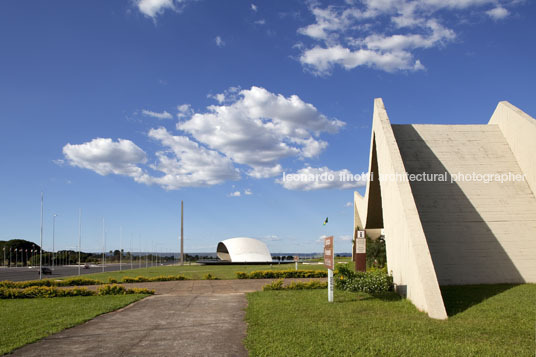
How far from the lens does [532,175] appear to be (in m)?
15.5

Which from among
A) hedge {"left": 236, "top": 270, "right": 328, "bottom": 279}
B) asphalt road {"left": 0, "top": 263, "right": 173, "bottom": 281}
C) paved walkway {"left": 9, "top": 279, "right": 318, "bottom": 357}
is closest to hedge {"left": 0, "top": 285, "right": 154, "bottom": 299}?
paved walkway {"left": 9, "top": 279, "right": 318, "bottom": 357}

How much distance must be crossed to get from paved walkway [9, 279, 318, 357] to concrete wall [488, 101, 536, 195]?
39.2 ft

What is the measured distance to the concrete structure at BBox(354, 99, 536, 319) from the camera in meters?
12.8

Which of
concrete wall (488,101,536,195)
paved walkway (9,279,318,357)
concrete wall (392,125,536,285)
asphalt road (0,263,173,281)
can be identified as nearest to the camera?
paved walkway (9,279,318,357)

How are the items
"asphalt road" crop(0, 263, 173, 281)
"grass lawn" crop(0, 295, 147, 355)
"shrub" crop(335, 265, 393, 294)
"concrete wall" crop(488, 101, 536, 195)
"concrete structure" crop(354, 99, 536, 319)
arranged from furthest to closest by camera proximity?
"asphalt road" crop(0, 263, 173, 281) → "concrete wall" crop(488, 101, 536, 195) → "concrete structure" crop(354, 99, 536, 319) → "shrub" crop(335, 265, 393, 294) → "grass lawn" crop(0, 295, 147, 355)

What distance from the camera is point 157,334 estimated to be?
337 inches

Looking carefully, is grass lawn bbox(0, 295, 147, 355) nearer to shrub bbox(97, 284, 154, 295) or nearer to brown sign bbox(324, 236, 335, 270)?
shrub bbox(97, 284, 154, 295)

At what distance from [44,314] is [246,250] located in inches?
1936

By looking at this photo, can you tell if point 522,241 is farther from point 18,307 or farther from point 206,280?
point 18,307

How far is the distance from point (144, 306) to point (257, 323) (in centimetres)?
503

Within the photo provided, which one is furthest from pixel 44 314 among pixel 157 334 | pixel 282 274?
pixel 282 274

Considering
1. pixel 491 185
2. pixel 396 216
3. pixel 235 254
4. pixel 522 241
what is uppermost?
pixel 491 185

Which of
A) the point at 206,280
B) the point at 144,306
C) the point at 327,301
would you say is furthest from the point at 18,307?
the point at 206,280

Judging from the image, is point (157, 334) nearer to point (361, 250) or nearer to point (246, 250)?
point (361, 250)
